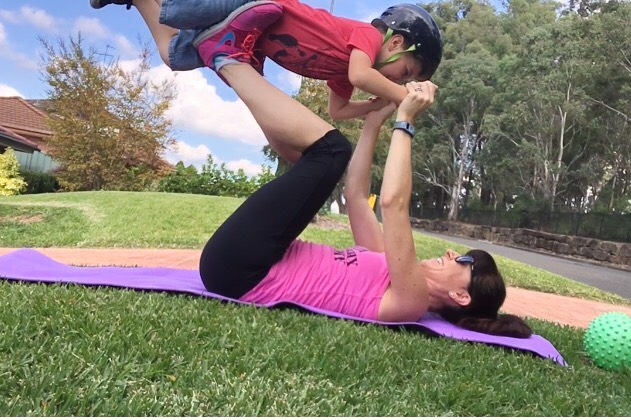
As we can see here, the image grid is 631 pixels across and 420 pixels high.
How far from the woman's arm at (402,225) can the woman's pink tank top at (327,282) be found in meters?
0.10

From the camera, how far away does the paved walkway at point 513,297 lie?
213 inches

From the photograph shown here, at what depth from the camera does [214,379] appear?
1.78 metres

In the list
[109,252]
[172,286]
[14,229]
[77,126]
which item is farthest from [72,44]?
[172,286]

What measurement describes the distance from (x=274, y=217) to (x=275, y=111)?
516mm

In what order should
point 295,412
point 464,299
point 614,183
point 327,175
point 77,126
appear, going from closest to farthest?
1. point 295,412
2. point 327,175
3. point 464,299
4. point 77,126
5. point 614,183

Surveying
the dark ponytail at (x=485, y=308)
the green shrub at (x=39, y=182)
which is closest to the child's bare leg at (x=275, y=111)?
the dark ponytail at (x=485, y=308)

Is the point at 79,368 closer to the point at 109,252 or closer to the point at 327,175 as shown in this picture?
the point at 327,175

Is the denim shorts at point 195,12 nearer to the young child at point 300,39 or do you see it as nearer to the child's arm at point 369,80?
the young child at point 300,39

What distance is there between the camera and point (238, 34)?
2.93 m

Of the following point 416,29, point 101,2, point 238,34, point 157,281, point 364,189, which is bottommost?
point 157,281

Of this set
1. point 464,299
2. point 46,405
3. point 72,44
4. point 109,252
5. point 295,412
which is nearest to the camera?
point 46,405

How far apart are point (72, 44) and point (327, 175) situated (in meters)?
22.6

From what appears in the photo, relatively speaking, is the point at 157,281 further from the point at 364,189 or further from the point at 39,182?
the point at 39,182

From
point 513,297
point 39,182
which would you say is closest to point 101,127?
point 39,182
